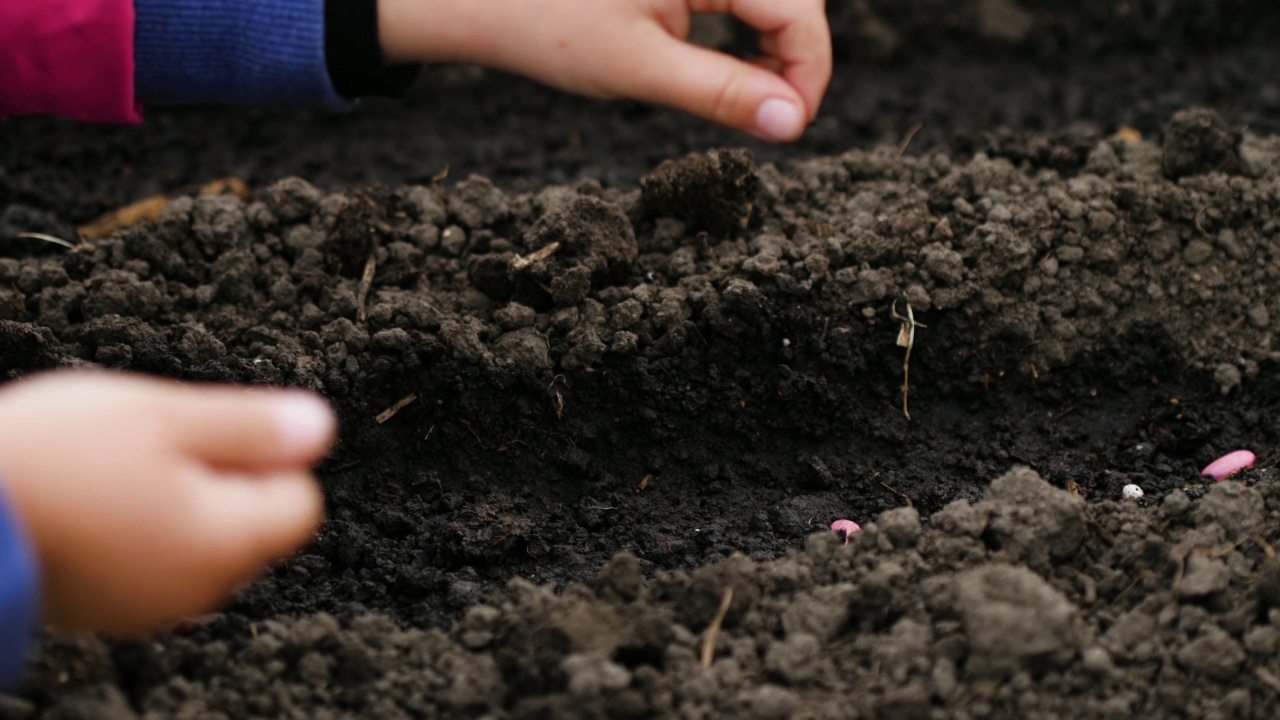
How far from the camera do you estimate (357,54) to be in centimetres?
213

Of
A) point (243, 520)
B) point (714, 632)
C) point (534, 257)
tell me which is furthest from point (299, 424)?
point (534, 257)

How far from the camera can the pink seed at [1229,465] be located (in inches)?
75.5

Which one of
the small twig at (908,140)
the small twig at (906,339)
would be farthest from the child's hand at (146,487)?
the small twig at (908,140)

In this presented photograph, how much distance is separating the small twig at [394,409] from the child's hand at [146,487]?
72 centimetres

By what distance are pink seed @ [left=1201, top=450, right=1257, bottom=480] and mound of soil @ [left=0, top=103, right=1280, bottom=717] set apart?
0.04m

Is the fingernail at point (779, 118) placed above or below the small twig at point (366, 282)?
above

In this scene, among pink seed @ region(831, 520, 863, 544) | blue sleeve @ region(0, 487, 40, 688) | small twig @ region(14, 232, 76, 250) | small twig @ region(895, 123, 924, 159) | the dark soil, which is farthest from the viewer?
small twig @ region(895, 123, 924, 159)

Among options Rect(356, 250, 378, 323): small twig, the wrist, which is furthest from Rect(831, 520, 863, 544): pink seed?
→ the wrist

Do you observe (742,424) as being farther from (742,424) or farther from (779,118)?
(779,118)

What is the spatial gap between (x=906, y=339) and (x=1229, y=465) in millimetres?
604

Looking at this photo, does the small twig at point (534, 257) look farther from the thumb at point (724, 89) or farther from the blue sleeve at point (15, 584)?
the blue sleeve at point (15, 584)

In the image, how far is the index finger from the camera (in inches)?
75.1

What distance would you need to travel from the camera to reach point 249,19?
6.89 feet

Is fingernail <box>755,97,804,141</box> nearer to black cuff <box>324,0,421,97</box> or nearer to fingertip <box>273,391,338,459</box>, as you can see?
black cuff <box>324,0,421,97</box>
